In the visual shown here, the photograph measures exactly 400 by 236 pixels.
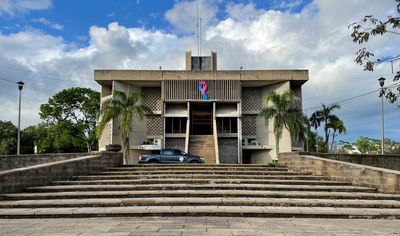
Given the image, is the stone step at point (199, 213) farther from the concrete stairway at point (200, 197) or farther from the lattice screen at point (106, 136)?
the lattice screen at point (106, 136)

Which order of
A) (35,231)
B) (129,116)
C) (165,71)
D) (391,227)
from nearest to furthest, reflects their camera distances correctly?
(35,231)
(391,227)
(129,116)
(165,71)

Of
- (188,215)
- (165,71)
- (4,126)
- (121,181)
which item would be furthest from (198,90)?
(4,126)

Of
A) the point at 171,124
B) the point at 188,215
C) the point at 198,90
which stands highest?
the point at 198,90

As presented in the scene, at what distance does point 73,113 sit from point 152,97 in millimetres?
10918

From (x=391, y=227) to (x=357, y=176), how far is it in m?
5.02

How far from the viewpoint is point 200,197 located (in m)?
9.89

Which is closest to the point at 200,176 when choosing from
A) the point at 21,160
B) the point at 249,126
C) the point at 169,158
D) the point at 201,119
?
the point at 169,158

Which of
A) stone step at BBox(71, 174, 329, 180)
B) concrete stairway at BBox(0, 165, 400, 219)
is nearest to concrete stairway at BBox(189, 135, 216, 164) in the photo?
stone step at BBox(71, 174, 329, 180)

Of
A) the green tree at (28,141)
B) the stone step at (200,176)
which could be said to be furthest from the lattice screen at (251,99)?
the green tree at (28,141)

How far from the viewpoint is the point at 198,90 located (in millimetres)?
31062

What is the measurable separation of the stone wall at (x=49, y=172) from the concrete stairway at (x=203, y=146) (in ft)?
44.5

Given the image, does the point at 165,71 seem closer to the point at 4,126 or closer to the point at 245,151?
the point at 245,151

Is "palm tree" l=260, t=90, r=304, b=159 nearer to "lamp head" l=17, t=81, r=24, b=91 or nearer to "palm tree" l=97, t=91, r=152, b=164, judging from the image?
"palm tree" l=97, t=91, r=152, b=164

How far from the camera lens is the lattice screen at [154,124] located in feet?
104
